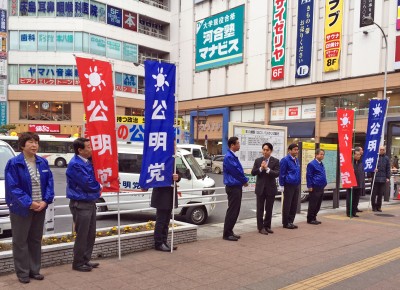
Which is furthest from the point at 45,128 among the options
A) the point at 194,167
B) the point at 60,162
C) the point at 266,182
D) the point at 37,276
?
the point at 37,276

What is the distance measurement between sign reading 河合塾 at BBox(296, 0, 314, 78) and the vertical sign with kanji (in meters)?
27.0

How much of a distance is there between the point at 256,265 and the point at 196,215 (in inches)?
142

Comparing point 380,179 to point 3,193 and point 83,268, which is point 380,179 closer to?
point 83,268

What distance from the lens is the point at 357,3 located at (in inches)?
1084

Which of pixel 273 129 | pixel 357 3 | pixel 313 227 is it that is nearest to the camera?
pixel 313 227

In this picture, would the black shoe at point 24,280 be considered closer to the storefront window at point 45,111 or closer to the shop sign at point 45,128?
the storefront window at point 45,111

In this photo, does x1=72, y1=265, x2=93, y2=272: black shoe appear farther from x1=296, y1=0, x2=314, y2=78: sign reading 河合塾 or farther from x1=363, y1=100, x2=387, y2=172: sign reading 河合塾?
x1=296, y1=0, x2=314, y2=78: sign reading 河合塾

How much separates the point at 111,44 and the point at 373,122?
32638 millimetres

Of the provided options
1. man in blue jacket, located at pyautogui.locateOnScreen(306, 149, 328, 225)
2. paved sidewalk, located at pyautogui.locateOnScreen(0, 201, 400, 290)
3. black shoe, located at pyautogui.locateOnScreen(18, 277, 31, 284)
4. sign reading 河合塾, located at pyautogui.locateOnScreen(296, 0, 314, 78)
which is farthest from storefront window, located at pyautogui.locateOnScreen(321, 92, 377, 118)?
black shoe, located at pyautogui.locateOnScreen(18, 277, 31, 284)

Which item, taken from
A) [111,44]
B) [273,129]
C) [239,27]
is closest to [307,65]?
[239,27]

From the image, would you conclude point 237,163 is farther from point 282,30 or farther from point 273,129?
point 282,30

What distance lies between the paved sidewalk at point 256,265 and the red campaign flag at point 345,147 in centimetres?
196

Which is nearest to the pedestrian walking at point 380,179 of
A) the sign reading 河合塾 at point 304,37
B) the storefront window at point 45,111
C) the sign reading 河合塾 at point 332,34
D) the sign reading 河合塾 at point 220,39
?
the sign reading 河合塾 at point 332,34

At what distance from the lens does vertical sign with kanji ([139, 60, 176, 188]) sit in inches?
229
